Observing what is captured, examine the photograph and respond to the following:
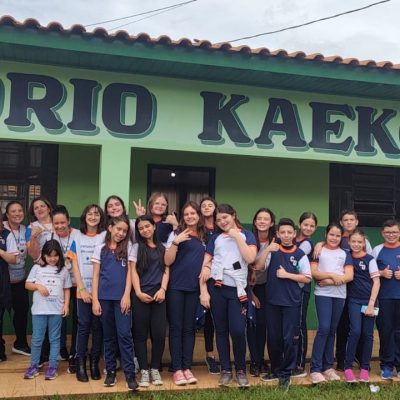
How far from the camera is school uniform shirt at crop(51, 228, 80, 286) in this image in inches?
191

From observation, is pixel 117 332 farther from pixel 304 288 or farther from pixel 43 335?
pixel 304 288

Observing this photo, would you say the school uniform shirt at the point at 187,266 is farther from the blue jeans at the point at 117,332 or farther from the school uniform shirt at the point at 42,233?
the school uniform shirt at the point at 42,233

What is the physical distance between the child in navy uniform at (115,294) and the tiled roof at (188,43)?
5.69 ft

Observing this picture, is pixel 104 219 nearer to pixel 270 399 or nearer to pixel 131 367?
pixel 131 367

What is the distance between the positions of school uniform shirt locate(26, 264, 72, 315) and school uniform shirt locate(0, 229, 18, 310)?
1.52ft

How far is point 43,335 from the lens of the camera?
187 inches

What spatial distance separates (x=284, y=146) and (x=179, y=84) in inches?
54.4

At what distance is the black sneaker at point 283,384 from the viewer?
4.69 metres

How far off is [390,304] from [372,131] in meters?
2.17

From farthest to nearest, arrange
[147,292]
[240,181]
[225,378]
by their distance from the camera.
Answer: [240,181] < [225,378] < [147,292]

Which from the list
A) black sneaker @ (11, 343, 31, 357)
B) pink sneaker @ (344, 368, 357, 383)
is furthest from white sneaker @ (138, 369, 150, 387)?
pink sneaker @ (344, 368, 357, 383)

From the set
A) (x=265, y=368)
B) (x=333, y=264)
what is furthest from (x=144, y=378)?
(x=333, y=264)

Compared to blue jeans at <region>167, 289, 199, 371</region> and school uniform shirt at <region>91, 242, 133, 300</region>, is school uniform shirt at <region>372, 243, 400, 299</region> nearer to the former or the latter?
blue jeans at <region>167, 289, 199, 371</region>

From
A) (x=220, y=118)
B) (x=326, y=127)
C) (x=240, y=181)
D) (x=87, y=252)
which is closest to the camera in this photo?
(x=87, y=252)
